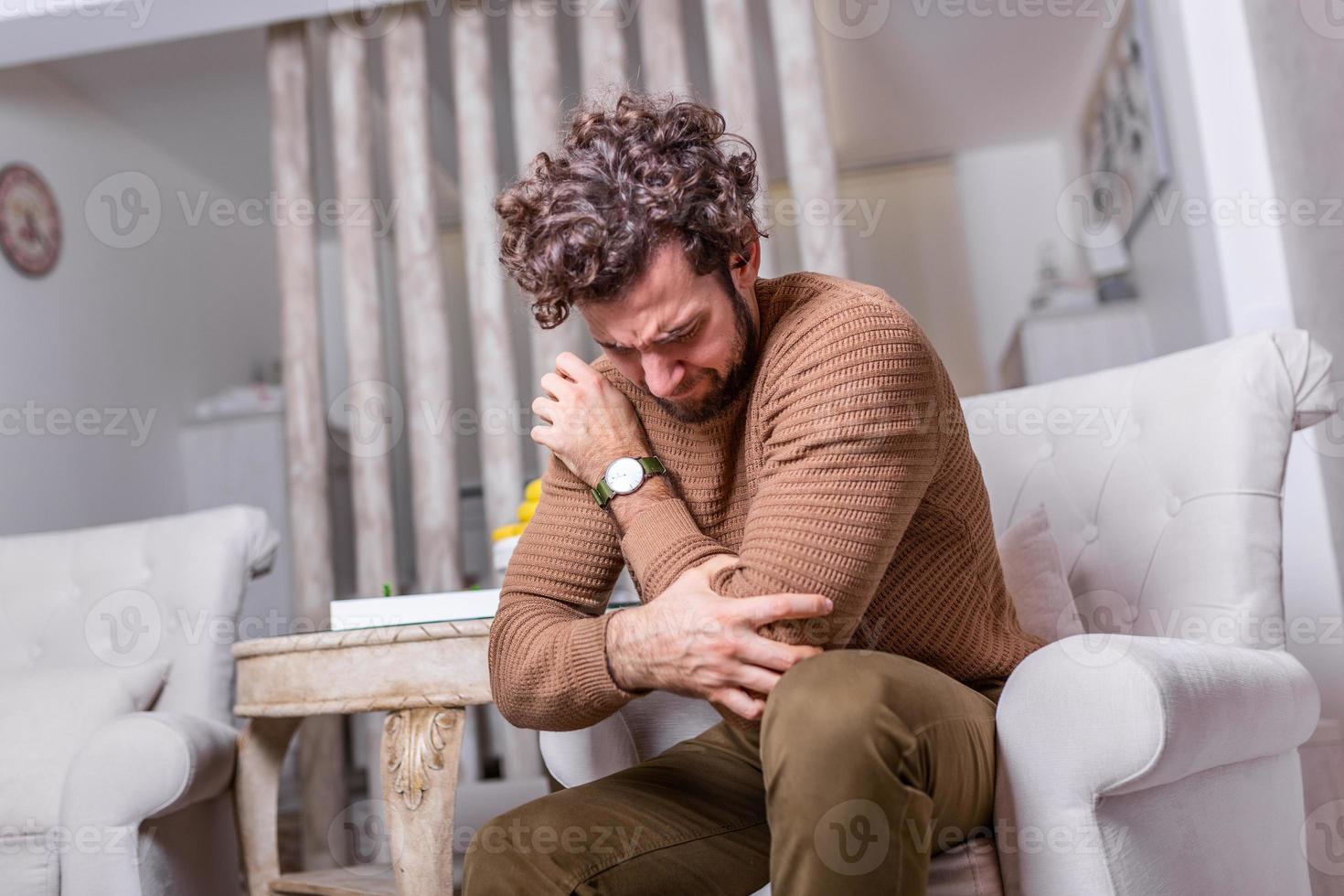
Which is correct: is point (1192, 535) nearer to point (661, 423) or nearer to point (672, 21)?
point (661, 423)

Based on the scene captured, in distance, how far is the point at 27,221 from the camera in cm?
370

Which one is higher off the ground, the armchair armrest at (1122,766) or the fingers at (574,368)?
the fingers at (574,368)

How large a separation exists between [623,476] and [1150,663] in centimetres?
53

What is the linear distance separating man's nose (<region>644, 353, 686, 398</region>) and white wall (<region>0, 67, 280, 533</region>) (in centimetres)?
302

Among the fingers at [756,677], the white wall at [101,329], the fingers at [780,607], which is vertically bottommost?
the fingers at [756,677]

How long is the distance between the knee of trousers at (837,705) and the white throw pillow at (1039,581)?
22.0 inches

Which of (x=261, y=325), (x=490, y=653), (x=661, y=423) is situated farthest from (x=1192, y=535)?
(x=261, y=325)

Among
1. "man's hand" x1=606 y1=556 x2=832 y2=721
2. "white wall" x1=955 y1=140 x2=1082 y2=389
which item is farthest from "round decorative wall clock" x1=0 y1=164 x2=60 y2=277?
"white wall" x1=955 y1=140 x2=1082 y2=389

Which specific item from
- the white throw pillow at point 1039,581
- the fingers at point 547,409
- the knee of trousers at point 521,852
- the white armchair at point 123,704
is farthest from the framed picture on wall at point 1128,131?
the knee of trousers at point 521,852

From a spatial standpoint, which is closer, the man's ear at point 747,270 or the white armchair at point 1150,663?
the white armchair at point 1150,663

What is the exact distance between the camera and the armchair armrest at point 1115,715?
95 centimetres

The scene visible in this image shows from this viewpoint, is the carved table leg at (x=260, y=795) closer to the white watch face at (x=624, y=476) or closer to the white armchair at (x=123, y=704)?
the white armchair at (x=123, y=704)

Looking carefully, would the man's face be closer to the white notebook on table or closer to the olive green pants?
the olive green pants

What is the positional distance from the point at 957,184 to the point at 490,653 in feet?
15.9
